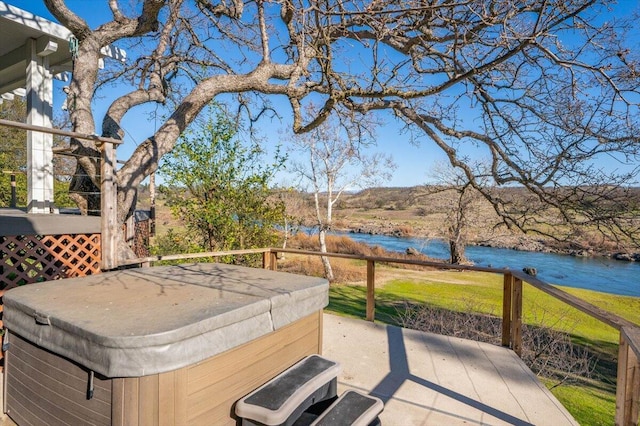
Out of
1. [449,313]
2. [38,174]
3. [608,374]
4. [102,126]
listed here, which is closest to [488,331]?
[449,313]

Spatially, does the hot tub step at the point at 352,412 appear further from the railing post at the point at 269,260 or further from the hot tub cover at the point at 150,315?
the railing post at the point at 269,260

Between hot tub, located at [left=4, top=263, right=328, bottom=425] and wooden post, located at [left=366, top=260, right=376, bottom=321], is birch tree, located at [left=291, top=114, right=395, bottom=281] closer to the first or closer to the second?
wooden post, located at [left=366, top=260, right=376, bottom=321]

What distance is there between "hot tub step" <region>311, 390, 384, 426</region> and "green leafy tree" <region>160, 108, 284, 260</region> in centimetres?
478

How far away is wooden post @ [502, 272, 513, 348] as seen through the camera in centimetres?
353

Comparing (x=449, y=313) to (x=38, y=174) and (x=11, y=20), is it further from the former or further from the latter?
(x=11, y=20)

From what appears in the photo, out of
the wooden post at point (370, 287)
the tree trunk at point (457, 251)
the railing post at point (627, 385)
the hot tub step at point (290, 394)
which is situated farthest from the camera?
the tree trunk at point (457, 251)

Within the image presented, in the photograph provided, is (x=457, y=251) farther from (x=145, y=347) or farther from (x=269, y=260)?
(x=145, y=347)

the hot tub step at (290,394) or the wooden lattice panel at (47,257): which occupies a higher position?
the wooden lattice panel at (47,257)

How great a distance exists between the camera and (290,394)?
182cm

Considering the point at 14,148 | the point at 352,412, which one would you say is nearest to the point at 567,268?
the point at 352,412

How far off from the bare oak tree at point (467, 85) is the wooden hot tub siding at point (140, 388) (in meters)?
2.44

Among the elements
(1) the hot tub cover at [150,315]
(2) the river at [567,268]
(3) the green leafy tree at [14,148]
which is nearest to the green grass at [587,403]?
(1) the hot tub cover at [150,315]

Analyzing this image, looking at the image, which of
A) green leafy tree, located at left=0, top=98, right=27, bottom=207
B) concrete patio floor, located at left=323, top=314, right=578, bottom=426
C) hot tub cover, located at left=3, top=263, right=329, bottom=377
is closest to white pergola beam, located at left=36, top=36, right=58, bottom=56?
→ hot tub cover, located at left=3, top=263, right=329, bottom=377

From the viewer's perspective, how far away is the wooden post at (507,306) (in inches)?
139
